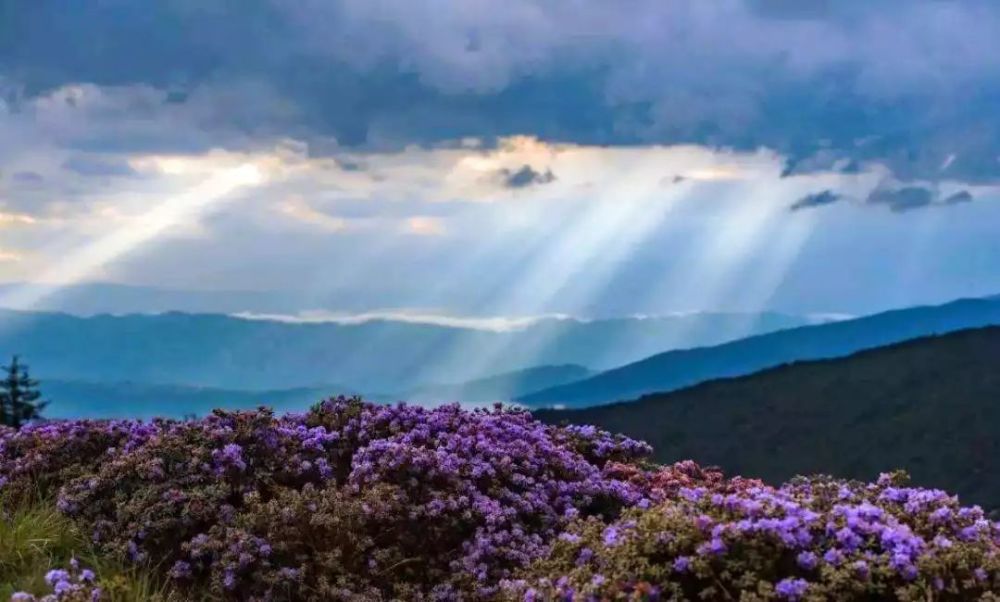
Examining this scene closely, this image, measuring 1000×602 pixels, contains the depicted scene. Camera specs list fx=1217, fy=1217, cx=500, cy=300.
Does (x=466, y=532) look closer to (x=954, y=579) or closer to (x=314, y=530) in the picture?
(x=314, y=530)

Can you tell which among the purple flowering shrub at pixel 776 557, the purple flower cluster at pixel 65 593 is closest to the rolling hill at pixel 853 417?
the purple flowering shrub at pixel 776 557

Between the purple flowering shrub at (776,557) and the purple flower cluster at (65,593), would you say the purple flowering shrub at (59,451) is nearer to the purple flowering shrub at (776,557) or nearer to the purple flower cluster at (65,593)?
the purple flower cluster at (65,593)

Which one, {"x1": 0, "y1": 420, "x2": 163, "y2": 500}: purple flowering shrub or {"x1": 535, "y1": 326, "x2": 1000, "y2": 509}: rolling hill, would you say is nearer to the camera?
{"x1": 0, "y1": 420, "x2": 163, "y2": 500}: purple flowering shrub

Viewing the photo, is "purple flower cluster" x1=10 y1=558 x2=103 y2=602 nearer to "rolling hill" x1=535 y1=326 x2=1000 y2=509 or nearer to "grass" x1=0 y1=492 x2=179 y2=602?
"grass" x1=0 y1=492 x2=179 y2=602

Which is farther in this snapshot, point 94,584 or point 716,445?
point 716,445

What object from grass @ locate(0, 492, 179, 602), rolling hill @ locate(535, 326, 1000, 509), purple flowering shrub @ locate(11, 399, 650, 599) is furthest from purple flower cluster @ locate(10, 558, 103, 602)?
rolling hill @ locate(535, 326, 1000, 509)

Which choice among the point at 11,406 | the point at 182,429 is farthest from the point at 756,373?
the point at 182,429
